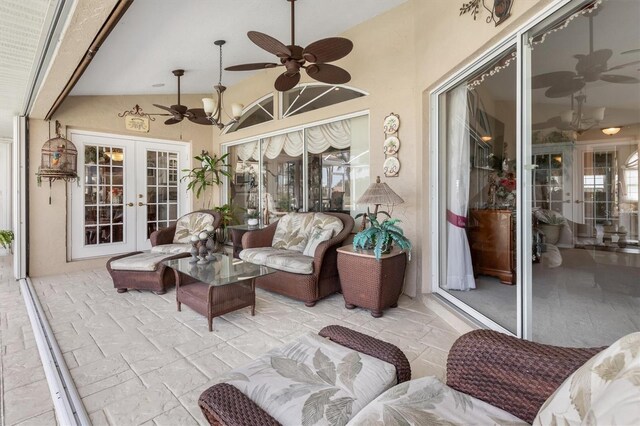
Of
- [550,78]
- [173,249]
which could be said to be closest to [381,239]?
[550,78]

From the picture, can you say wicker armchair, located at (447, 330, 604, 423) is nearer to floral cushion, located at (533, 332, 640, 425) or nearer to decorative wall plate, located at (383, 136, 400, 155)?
floral cushion, located at (533, 332, 640, 425)

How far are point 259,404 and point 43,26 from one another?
120 inches

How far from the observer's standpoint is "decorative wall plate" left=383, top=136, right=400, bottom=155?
3.61 meters

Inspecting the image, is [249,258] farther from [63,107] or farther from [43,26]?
[63,107]

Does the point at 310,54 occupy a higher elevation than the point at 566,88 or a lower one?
higher

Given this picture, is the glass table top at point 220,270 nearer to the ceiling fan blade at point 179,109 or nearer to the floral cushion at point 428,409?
the floral cushion at point 428,409

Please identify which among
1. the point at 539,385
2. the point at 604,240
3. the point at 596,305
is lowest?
the point at 596,305

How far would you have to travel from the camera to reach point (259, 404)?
3.78 ft

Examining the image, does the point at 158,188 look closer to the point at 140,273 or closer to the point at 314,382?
the point at 140,273

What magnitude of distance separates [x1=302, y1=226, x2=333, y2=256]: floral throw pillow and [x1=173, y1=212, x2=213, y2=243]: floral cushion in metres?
1.77

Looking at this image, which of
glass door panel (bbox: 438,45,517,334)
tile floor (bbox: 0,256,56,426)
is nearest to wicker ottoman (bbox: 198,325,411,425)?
tile floor (bbox: 0,256,56,426)

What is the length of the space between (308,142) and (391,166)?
1.68m

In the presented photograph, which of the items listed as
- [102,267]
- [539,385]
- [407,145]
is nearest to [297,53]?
[407,145]

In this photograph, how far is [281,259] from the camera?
11.7 ft
